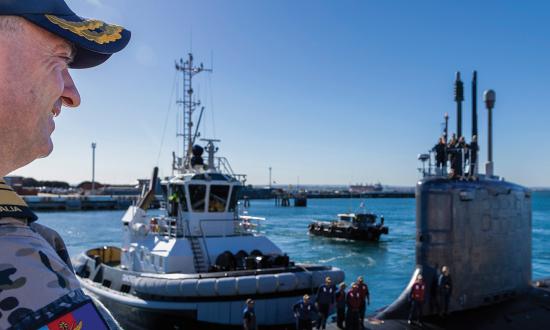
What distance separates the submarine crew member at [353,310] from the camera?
1094 cm

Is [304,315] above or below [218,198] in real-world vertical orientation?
below

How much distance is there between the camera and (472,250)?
33.8 ft

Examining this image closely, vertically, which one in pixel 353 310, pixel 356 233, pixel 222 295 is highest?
pixel 353 310

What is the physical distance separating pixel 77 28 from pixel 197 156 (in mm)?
18258

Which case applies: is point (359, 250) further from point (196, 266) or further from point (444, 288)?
point (444, 288)

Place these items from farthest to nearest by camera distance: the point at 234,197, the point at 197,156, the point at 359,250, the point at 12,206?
the point at 359,250, the point at 197,156, the point at 234,197, the point at 12,206

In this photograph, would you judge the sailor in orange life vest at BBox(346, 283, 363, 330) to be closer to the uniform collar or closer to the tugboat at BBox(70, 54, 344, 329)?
the tugboat at BBox(70, 54, 344, 329)

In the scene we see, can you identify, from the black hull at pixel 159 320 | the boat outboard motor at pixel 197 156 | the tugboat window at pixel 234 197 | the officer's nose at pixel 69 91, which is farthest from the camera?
the boat outboard motor at pixel 197 156

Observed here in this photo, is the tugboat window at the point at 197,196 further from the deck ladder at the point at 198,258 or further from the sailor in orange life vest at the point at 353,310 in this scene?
the sailor in orange life vest at the point at 353,310

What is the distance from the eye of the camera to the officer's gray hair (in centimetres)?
108

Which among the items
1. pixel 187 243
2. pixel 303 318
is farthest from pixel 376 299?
pixel 303 318

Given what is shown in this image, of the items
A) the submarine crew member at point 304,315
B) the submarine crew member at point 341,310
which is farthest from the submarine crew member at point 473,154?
the submarine crew member at point 304,315

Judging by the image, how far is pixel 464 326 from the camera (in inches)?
375

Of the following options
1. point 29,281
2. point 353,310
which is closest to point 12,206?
point 29,281
